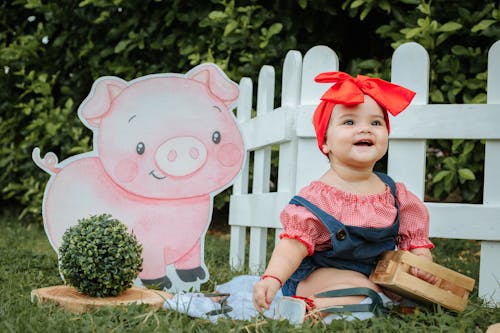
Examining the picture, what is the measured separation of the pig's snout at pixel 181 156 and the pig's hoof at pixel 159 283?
0.44 meters

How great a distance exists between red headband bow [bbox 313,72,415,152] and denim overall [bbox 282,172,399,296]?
326 millimetres

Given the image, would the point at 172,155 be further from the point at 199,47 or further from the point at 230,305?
the point at 199,47

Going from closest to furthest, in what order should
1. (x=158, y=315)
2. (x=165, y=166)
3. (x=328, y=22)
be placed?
1. (x=158, y=315)
2. (x=165, y=166)
3. (x=328, y=22)

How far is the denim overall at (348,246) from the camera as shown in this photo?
2246 millimetres

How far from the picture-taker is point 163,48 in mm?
5074

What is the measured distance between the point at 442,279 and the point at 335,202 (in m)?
0.43

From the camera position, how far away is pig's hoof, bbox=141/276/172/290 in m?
2.75

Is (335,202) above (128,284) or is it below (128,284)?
above

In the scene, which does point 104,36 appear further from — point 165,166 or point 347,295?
point 347,295

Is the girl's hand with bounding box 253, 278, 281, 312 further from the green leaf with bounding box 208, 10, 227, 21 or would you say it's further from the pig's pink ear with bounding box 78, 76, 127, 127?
the green leaf with bounding box 208, 10, 227, 21

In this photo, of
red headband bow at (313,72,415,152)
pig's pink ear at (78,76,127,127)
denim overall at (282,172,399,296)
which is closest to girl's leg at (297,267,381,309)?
denim overall at (282,172,399,296)

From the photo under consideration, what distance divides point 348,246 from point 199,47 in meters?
2.80

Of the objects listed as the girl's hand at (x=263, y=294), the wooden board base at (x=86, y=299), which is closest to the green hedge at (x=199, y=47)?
the girl's hand at (x=263, y=294)

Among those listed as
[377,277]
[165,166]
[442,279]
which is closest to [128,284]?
[165,166]
